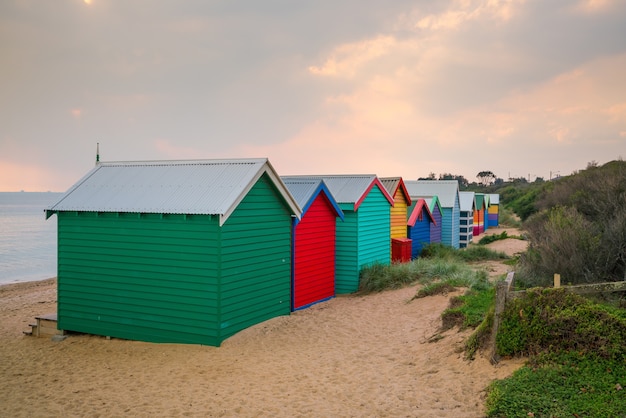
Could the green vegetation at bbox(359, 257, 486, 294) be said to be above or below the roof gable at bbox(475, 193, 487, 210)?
below

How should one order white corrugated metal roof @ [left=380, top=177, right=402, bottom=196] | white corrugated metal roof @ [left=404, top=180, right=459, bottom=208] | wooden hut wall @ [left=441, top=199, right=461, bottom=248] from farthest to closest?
white corrugated metal roof @ [left=404, top=180, right=459, bottom=208], wooden hut wall @ [left=441, top=199, right=461, bottom=248], white corrugated metal roof @ [left=380, top=177, right=402, bottom=196]

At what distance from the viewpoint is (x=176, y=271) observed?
1102 centimetres

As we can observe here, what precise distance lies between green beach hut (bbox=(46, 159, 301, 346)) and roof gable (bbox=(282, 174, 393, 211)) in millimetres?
3836

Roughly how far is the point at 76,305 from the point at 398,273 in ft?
32.8

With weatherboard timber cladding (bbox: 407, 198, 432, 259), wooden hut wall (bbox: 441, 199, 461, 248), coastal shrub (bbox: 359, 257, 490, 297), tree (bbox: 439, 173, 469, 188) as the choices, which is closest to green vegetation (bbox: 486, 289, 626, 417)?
coastal shrub (bbox: 359, 257, 490, 297)

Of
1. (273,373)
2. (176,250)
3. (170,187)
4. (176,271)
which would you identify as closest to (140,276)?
(176,271)

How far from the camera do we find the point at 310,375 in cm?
898

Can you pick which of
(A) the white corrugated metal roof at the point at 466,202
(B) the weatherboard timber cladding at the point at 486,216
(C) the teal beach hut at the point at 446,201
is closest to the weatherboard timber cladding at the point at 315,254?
(C) the teal beach hut at the point at 446,201

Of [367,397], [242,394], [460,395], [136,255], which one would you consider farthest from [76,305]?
[460,395]

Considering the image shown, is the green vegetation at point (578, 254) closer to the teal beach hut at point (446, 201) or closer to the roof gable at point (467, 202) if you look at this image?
the teal beach hut at point (446, 201)

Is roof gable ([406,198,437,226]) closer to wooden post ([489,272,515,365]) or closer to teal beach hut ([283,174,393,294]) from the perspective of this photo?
teal beach hut ([283,174,393,294])

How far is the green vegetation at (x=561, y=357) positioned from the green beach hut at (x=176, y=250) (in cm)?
580

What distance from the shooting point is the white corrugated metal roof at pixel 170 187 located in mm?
10922

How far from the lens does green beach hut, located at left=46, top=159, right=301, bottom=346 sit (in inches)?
422
